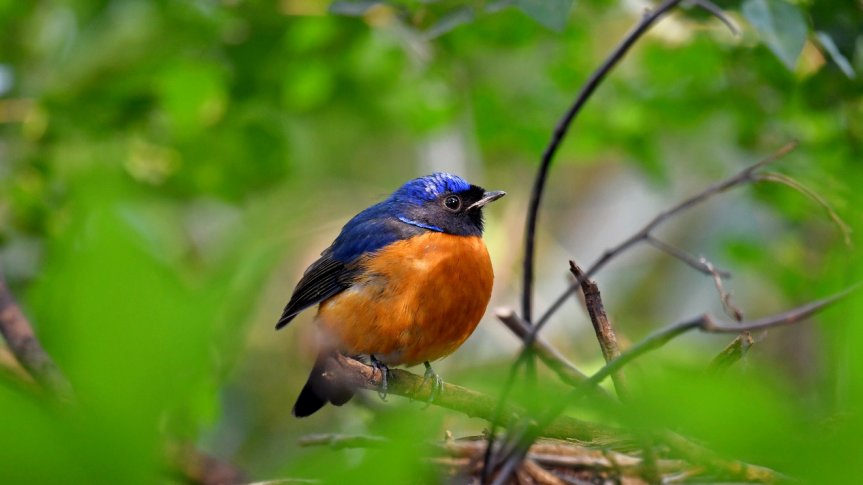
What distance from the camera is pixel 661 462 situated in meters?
1.58

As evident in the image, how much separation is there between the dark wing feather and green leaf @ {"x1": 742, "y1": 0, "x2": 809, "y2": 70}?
1726mm

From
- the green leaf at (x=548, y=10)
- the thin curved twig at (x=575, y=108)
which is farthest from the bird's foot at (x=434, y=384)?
the green leaf at (x=548, y=10)

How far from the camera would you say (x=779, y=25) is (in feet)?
8.38

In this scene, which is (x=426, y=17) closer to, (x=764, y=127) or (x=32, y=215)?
(x=764, y=127)

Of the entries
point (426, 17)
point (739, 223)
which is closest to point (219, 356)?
point (426, 17)

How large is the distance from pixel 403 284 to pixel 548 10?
1.20m

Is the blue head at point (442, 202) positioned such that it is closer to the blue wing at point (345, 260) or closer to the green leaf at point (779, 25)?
the blue wing at point (345, 260)

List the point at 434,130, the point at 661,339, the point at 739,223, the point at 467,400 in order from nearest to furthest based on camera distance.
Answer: the point at 661,339 < the point at 467,400 < the point at 434,130 < the point at 739,223

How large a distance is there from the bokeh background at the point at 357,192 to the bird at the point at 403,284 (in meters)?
0.25

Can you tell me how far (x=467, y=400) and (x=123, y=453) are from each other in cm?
165

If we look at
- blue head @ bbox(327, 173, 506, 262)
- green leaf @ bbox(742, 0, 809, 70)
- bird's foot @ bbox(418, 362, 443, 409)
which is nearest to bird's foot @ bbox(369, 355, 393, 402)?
bird's foot @ bbox(418, 362, 443, 409)

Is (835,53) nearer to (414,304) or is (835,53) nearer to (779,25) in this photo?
(779,25)

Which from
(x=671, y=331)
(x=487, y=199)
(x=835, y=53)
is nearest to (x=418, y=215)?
(x=487, y=199)

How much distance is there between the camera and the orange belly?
293 cm
